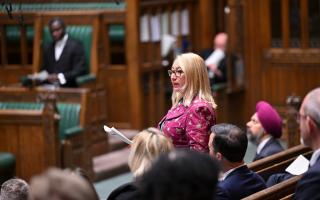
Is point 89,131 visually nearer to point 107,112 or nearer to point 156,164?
point 107,112

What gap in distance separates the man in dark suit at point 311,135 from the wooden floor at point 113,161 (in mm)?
5820

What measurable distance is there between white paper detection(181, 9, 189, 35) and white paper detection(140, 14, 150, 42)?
2.63 ft

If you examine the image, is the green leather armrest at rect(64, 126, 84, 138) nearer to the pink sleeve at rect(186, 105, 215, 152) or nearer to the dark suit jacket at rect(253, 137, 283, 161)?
the dark suit jacket at rect(253, 137, 283, 161)

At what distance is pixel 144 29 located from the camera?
11.3 metres

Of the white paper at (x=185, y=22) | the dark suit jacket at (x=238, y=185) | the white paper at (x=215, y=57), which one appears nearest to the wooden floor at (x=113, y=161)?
the white paper at (x=215, y=57)

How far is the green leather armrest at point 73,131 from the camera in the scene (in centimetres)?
981

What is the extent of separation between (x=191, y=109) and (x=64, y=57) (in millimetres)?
5195

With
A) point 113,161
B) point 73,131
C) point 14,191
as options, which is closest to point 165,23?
point 113,161

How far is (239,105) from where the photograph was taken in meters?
12.2

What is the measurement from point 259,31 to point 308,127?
7.68 m

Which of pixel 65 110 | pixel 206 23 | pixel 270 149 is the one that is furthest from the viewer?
pixel 206 23

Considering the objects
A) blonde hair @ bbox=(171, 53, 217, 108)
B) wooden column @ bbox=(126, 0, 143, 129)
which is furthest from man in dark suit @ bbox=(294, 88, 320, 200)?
wooden column @ bbox=(126, 0, 143, 129)

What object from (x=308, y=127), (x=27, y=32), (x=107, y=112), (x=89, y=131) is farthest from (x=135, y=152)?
(x=27, y=32)

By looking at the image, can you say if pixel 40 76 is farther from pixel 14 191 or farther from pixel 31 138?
pixel 14 191
